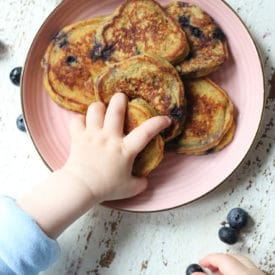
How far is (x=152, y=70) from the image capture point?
1.00 meters

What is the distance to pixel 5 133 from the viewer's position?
117 cm

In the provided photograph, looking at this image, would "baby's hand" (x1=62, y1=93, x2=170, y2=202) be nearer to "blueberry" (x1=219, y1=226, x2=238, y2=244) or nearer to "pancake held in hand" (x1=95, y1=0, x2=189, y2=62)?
"pancake held in hand" (x1=95, y1=0, x2=189, y2=62)

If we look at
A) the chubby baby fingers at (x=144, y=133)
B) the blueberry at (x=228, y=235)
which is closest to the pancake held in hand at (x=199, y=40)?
the chubby baby fingers at (x=144, y=133)

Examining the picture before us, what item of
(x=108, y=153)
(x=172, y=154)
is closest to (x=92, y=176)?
(x=108, y=153)

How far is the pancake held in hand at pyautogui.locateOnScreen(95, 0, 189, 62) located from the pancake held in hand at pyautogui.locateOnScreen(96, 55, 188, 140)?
4 cm

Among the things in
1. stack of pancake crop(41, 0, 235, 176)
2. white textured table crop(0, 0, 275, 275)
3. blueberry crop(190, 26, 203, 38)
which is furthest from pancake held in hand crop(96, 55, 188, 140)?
white textured table crop(0, 0, 275, 275)

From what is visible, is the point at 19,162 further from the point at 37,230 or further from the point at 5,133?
the point at 37,230

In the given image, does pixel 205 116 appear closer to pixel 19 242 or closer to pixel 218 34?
pixel 218 34

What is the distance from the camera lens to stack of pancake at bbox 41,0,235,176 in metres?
1.01

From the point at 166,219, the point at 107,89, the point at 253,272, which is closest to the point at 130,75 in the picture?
the point at 107,89

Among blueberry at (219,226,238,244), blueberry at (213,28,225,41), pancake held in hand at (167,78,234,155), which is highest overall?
blueberry at (213,28,225,41)

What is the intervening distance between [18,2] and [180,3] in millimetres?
368

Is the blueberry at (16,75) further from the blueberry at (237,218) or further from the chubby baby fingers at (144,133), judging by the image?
the blueberry at (237,218)

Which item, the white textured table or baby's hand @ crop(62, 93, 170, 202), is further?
the white textured table
